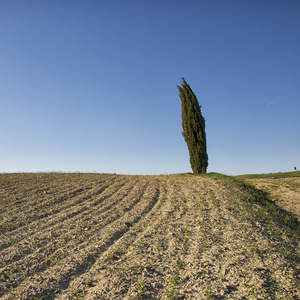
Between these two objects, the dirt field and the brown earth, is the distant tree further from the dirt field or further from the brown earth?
the dirt field

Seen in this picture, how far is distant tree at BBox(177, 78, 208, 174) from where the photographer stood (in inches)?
829

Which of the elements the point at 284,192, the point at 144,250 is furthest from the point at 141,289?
the point at 284,192

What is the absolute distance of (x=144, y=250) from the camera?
600 centimetres

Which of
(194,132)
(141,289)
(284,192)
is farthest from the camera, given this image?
(194,132)

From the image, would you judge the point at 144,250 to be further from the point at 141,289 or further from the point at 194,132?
the point at 194,132

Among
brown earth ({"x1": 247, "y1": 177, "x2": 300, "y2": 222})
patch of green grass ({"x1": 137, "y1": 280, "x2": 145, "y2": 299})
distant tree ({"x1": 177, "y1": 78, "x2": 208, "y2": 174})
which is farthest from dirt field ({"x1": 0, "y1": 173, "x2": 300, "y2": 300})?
distant tree ({"x1": 177, "y1": 78, "x2": 208, "y2": 174})

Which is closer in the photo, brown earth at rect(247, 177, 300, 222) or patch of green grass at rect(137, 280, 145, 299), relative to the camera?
patch of green grass at rect(137, 280, 145, 299)

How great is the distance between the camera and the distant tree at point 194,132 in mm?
21047

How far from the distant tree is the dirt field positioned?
9.79 m

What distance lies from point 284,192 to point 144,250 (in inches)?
435

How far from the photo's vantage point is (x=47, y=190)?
1307cm

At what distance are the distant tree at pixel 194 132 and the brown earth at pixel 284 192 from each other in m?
5.07

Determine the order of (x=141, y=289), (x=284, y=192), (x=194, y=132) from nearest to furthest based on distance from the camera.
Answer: (x=141, y=289) → (x=284, y=192) → (x=194, y=132)

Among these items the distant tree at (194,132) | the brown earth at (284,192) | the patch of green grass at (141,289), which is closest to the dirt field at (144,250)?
the patch of green grass at (141,289)
